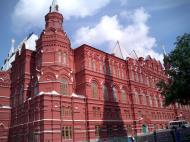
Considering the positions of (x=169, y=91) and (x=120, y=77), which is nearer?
(x=169, y=91)

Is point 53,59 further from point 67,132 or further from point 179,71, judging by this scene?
point 179,71

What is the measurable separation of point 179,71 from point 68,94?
17.7 meters

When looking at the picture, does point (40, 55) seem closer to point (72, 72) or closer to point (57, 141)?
point (72, 72)

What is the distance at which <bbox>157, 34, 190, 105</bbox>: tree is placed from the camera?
2920cm

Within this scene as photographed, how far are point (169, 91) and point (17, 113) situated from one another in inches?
1048

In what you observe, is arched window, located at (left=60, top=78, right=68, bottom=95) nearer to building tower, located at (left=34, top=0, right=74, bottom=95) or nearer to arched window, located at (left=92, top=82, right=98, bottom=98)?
building tower, located at (left=34, top=0, right=74, bottom=95)

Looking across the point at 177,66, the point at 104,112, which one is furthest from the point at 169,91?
the point at 104,112

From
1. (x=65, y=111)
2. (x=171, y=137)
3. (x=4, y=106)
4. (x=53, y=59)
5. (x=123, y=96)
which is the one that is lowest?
(x=171, y=137)

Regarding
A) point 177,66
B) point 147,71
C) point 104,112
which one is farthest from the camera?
point 147,71

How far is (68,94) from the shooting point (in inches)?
1452

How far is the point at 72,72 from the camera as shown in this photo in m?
40.8

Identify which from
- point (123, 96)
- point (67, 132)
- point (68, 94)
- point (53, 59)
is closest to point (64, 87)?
point (68, 94)

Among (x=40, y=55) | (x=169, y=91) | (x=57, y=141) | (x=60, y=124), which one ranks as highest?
(x=40, y=55)

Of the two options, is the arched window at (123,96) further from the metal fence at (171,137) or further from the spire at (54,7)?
the spire at (54,7)
